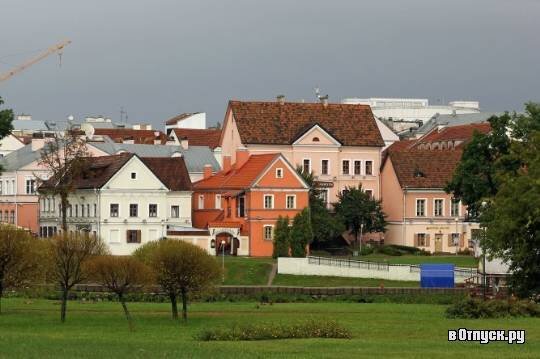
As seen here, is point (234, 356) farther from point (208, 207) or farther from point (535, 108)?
point (208, 207)

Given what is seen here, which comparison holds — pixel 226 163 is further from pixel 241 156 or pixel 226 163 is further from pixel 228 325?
pixel 228 325

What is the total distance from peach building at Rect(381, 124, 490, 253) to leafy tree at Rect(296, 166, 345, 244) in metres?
6.51

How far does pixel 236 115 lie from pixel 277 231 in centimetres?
1678

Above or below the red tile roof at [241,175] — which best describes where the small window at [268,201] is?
below

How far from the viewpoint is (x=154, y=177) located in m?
118

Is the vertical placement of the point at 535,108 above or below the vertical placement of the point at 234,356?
above

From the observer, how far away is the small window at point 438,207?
122m

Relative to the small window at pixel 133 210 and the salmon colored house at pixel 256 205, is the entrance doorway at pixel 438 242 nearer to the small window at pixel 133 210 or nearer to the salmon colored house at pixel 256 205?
the salmon colored house at pixel 256 205

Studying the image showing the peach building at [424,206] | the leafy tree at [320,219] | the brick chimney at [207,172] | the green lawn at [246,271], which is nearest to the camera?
the green lawn at [246,271]

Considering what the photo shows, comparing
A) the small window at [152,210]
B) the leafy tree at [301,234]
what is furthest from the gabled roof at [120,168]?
the leafy tree at [301,234]

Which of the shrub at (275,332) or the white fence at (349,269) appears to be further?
the white fence at (349,269)

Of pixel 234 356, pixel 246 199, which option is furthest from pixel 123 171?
pixel 234 356

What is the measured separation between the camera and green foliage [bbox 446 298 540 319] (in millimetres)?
64875

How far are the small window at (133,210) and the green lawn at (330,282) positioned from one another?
21.9 m
